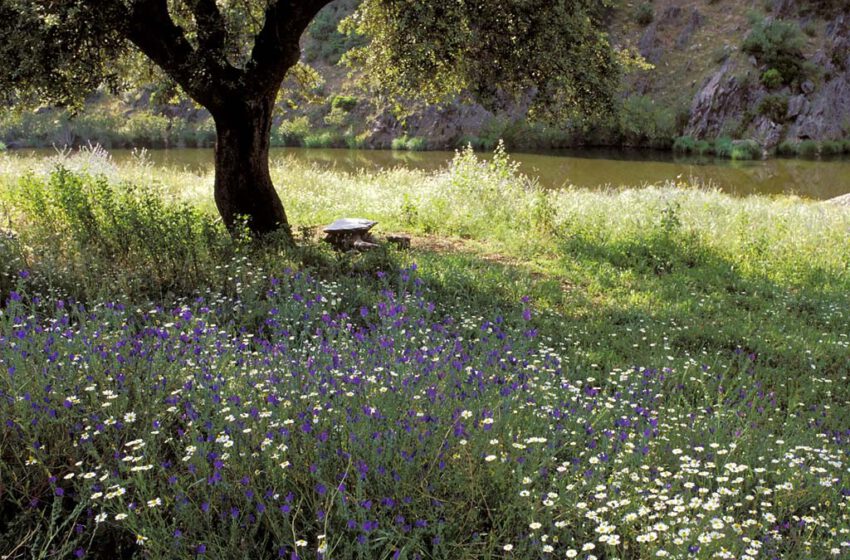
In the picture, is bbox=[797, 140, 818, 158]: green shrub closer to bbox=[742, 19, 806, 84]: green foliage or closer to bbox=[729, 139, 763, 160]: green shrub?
bbox=[729, 139, 763, 160]: green shrub

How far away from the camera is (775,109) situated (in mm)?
39312

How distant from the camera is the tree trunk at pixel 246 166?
31.4ft

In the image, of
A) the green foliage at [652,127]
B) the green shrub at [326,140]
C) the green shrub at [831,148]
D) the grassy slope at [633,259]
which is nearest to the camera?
the grassy slope at [633,259]

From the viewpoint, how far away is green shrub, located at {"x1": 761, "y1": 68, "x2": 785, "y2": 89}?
4000 cm

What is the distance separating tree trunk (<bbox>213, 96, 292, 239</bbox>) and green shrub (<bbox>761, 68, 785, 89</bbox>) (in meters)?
38.8

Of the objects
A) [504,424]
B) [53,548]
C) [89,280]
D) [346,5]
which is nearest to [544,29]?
[89,280]

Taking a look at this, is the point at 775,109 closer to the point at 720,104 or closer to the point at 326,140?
the point at 720,104

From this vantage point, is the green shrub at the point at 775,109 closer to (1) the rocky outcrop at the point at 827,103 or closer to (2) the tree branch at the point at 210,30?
(1) the rocky outcrop at the point at 827,103

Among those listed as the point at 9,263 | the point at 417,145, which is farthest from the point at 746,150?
the point at 9,263

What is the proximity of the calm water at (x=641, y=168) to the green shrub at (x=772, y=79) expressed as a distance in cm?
662

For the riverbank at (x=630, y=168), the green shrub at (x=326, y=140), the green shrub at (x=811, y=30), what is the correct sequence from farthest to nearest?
the green shrub at (x=326, y=140), the green shrub at (x=811, y=30), the riverbank at (x=630, y=168)

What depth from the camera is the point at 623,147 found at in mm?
43031

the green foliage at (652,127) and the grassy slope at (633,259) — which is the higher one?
the green foliage at (652,127)

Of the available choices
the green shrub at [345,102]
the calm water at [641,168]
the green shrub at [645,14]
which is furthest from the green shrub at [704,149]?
the green shrub at [345,102]
